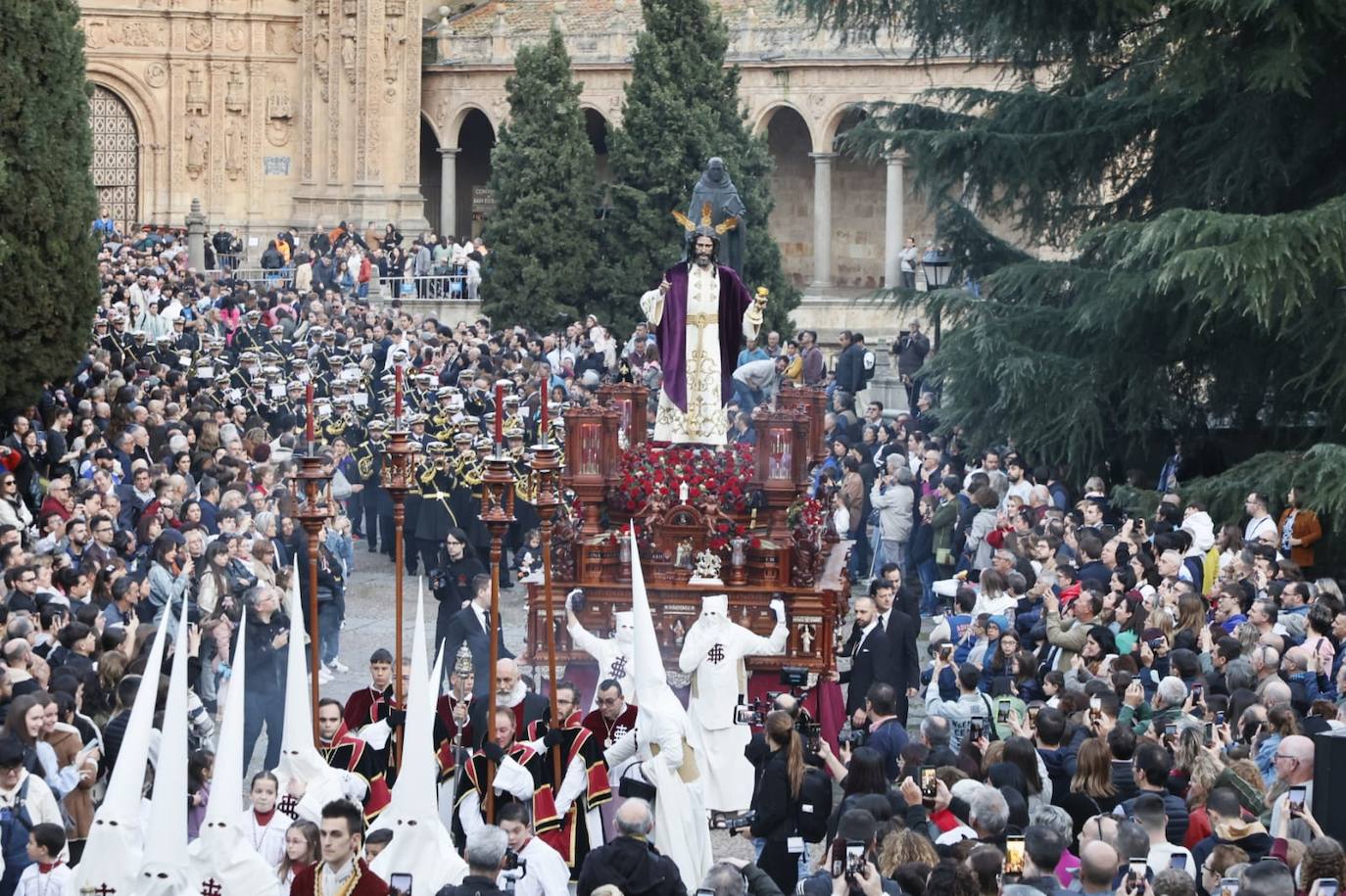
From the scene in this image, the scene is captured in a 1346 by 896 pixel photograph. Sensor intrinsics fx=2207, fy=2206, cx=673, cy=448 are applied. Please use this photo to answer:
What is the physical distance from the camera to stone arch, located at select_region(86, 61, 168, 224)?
1725 inches

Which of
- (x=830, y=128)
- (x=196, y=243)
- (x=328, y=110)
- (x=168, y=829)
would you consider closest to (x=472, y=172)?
(x=328, y=110)

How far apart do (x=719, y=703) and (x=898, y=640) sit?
4.06 ft

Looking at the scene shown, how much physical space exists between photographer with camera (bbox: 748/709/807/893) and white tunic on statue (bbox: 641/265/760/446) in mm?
6576

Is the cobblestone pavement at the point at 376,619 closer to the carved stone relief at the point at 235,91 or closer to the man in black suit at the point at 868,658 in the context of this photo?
the man in black suit at the point at 868,658

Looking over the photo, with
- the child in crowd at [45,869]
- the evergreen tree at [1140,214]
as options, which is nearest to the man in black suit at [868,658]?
the evergreen tree at [1140,214]

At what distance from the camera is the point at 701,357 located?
16828 mm

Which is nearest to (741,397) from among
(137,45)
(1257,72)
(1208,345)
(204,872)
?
(1208,345)

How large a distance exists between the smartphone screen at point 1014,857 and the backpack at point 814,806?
5.23 ft

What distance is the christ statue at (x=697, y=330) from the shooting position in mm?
16812

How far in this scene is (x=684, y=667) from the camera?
12812 mm

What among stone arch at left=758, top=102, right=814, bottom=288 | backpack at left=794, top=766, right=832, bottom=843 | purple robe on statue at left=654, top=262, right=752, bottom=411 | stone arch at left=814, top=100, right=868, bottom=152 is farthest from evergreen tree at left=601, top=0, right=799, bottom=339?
backpack at left=794, top=766, right=832, bottom=843

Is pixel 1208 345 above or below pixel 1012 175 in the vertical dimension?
below

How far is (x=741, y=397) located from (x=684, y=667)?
12347mm

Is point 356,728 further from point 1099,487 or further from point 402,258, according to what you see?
point 402,258
